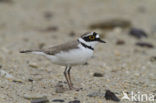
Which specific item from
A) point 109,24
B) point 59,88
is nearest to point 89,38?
point 59,88

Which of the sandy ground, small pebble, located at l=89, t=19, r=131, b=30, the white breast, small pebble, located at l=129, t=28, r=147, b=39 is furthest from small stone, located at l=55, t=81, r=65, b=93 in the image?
small pebble, located at l=89, t=19, r=131, b=30

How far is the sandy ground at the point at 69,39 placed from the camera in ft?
17.6

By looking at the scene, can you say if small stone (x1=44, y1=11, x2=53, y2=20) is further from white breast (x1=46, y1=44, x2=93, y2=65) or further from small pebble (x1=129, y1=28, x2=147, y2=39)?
white breast (x1=46, y1=44, x2=93, y2=65)

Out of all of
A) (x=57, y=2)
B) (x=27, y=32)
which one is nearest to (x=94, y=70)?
(x=27, y=32)

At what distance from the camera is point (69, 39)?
345 inches

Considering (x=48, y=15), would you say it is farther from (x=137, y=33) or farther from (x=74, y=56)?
(x=74, y=56)

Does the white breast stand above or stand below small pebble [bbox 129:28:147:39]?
below

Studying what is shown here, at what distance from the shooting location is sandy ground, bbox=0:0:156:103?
17.6 ft

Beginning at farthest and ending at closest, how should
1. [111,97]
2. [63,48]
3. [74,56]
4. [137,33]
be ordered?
[137,33], [63,48], [74,56], [111,97]

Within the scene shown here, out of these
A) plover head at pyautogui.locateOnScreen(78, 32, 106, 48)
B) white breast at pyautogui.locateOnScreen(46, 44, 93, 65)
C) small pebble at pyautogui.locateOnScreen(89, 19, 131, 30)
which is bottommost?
white breast at pyautogui.locateOnScreen(46, 44, 93, 65)

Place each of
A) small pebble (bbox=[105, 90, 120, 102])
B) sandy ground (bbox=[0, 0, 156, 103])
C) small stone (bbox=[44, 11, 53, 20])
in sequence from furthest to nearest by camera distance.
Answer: small stone (bbox=[44, 11, 53, 20])
sandy ground (bbox=[0, 0, 156, 103])
small pebble (bbox=[105, 90, 120, 102])

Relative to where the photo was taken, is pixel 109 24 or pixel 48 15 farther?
pixel 48 15

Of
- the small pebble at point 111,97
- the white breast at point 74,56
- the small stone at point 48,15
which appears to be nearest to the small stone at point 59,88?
the white breast at point 74,56

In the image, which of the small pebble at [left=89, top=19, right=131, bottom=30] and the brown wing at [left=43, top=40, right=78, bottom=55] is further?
the small pebble at [left=89, top=19, right=131, bottom=30]
